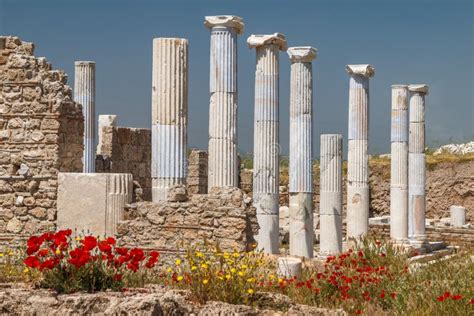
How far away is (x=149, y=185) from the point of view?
2828 centimetres

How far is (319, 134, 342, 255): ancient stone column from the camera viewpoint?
81.0ft

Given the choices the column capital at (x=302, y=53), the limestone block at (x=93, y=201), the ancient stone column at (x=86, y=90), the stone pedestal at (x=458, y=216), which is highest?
the column capital at (x=302, y=53)

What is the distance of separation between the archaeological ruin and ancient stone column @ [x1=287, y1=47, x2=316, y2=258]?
0.03 metres

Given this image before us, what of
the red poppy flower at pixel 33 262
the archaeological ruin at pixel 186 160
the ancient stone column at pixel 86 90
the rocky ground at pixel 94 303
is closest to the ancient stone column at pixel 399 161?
the archaeological ruin at pixel 186 160

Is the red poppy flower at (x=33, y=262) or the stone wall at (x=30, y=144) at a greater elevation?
the stone wall at (x=30, y=144)

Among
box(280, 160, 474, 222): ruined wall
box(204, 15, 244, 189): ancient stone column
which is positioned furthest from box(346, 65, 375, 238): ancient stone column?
box(280, 160, 474, 222): ruined wall

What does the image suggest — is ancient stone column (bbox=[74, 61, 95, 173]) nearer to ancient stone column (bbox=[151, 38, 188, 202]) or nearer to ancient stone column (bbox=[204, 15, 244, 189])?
ancient stone column (bbox=[204, 15, 244, 189])

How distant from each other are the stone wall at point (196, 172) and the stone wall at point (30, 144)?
49.6 ft

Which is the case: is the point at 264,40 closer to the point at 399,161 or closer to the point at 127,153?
the point at 127,153

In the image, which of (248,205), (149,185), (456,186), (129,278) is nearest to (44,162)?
(248,205)

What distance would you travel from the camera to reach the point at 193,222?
597 inches

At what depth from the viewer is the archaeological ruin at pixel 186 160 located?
15.5m

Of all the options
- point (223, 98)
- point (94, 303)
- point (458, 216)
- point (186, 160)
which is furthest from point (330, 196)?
point (94, 303)

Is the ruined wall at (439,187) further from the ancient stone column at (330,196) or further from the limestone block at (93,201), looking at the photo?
the limestone block at (93,201)
